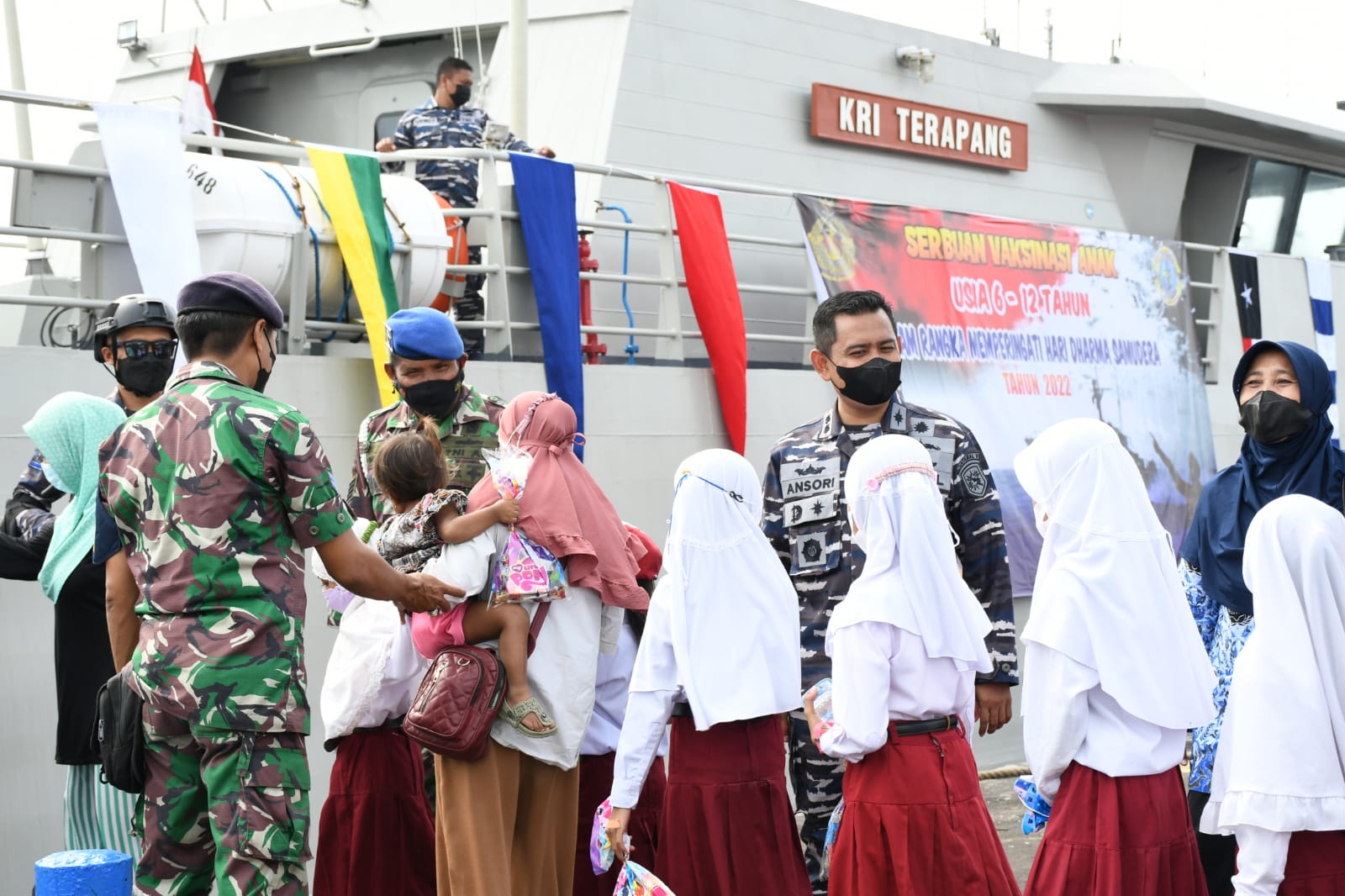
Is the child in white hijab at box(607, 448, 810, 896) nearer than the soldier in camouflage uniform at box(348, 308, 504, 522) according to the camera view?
Yes

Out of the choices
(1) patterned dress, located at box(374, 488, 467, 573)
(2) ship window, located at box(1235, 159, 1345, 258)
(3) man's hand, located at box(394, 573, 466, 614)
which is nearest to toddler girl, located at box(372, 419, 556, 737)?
(1) patterned dress, located at box(374, 488, 467, 573)

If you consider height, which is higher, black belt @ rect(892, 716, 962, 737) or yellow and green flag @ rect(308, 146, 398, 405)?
yellow and green flag @ rect(308, 146, 398, 405)

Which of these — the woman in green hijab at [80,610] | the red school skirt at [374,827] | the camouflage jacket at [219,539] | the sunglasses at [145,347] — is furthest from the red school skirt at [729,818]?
the sunglasses at [145,347]

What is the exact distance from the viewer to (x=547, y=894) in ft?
13.5

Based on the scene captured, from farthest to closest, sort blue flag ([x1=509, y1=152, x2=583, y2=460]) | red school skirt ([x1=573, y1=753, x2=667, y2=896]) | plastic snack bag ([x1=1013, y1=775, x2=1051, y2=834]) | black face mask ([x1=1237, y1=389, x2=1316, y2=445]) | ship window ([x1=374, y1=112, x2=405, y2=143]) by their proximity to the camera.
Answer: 1. ship window ([x1=374, y1=112, x2=405, y2=143])
2. blue flag ([x1=509, y1=152, x2=583, y2=460])
3. red school skirt ([x1=573, y1=753, x2=667, y2=896])
4. black face mask ([x1=1237, y1=389, x2=1316, y2=445])
5. plastic snack bag ([x1=1013, y1=775, x2=1051, y2=834])

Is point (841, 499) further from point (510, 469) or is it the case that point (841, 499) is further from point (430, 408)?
point (430, 408)

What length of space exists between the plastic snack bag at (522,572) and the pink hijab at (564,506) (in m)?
0.03

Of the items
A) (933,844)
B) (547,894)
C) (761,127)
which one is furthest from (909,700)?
(761,127)

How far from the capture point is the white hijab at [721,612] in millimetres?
3803

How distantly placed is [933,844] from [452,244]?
414 cm

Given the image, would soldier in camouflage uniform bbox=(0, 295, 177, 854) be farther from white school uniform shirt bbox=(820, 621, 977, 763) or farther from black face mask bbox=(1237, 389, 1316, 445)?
black face mask bbox=(1237, 389, 1316, 445)

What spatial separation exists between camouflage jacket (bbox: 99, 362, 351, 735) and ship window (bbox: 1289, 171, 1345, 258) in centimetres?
1158

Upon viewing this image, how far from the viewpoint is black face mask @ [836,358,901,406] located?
14.0 ft

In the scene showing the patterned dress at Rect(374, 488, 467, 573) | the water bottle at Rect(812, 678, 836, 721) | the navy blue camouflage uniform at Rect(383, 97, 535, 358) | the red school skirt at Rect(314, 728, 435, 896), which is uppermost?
the navy blue camouflage uniform at Rect(383, 97, 535, 358)
